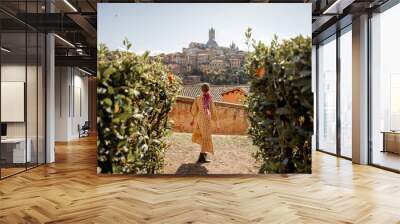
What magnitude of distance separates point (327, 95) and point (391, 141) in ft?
10.6

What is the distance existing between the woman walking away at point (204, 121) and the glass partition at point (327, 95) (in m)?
4.65

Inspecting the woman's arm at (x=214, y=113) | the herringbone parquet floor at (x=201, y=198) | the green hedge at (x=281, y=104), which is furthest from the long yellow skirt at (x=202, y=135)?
the green hedge at (x=281, y=104)

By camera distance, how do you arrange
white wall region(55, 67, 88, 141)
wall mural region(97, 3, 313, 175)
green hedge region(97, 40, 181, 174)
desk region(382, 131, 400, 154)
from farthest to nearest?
white wall region(55, 67, 88, 141) → desk region(382, 131, 400, 154) → wall mural region(97, 3, 313, 175) → green hedge region(97, 40, 181, 174)

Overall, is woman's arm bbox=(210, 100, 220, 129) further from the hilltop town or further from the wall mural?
the hilltop town

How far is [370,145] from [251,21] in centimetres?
355

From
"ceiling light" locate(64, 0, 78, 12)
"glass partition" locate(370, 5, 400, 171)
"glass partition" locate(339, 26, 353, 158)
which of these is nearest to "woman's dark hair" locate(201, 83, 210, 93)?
"ceiling light" locate(64, 0, 78, 12)

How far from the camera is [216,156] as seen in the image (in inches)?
230

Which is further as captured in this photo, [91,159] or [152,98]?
[91,159]

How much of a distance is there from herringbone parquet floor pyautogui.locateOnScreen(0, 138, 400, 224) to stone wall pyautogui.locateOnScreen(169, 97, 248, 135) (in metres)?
0.72

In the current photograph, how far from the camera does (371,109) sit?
7516 mm

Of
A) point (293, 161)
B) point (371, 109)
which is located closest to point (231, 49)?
point (293, 161)

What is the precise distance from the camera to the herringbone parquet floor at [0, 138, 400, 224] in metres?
3.77

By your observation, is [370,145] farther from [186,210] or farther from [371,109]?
[186,210]

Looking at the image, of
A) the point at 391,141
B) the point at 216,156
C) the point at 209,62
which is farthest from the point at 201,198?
the point at 391,141
